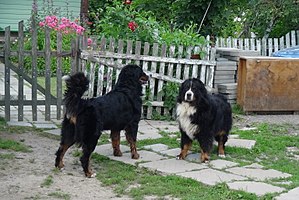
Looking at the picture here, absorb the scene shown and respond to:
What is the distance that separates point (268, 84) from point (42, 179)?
5.41m

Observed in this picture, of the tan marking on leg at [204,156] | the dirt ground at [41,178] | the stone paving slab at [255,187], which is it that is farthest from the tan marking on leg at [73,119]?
the stone paving slab at [255,187]

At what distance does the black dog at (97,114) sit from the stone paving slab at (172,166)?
0.35 m

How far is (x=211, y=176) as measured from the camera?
5.61 meters

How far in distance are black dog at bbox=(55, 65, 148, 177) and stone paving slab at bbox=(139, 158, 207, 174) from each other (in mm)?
349

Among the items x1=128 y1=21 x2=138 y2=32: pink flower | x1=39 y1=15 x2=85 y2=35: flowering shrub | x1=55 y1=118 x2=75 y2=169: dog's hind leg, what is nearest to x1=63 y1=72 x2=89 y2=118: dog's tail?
x1=55 y1=118 x2=75 y2=169: dog's hind leg

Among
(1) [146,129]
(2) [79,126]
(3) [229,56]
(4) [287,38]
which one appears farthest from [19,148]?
(4) [287,38]

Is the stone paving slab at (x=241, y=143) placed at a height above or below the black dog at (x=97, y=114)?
below

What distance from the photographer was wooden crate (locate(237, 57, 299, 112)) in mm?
9500

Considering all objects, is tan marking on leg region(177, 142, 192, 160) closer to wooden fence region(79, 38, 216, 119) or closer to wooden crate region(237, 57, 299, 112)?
wooden fence region(79, 38, 216, 119)

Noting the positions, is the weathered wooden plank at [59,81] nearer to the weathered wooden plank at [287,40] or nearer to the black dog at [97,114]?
the black dog at [97,114]

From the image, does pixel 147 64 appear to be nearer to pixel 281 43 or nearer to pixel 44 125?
pixel 44 125

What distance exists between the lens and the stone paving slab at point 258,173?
5.65 meters

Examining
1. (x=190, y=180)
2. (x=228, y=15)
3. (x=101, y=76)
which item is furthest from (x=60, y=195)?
(x=228, y=15)

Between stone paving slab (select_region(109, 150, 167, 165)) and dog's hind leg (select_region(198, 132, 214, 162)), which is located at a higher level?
dog's hind leg (select_region(198, 132, 214, 162))
